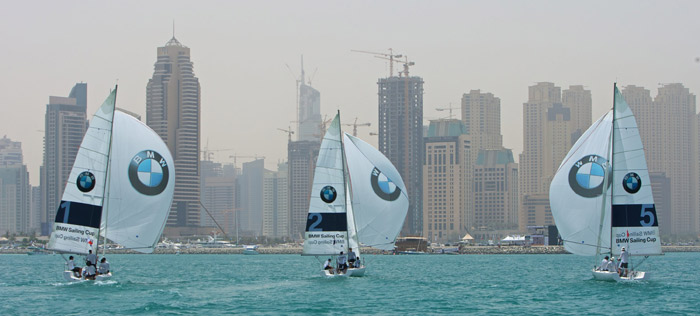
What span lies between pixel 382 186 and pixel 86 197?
17583 mm

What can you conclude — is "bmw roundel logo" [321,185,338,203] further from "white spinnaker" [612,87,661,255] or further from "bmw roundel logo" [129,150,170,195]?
"white spinnaker" [612,87,661,255]

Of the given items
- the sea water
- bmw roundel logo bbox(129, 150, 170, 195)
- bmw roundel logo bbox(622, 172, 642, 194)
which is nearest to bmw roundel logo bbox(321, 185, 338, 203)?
the sea water

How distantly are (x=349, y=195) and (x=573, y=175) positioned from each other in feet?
44.4

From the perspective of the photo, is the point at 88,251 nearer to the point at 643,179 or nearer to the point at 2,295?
the point at 2,295

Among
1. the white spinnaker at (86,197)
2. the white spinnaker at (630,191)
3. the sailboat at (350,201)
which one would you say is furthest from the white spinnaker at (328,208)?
the white spinnaker at (630,191)

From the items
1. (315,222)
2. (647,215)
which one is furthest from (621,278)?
(315,222)

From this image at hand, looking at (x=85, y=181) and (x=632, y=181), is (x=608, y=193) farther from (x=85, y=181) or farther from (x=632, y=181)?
(x=85, y=181)

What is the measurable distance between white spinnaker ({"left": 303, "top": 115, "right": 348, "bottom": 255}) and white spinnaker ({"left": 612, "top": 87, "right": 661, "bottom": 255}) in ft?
49.7

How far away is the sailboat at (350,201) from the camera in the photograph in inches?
2393

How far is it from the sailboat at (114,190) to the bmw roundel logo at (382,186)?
13.3 metres

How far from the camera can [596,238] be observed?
55.0 metres

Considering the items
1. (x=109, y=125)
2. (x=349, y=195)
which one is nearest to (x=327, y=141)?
(x=349, y=195)

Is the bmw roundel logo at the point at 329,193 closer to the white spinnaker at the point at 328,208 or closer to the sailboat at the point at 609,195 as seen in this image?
the white spinnaker at the point at 328,208

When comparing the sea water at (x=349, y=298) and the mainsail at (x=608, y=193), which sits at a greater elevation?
the mainsail at (x=608, y=193)
